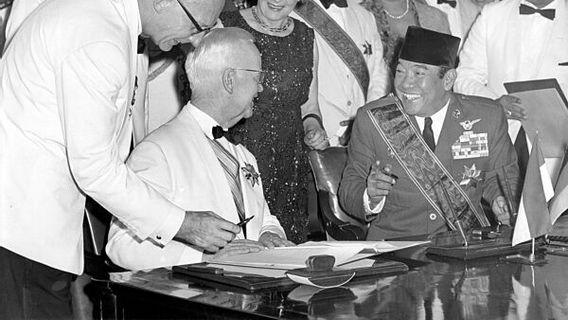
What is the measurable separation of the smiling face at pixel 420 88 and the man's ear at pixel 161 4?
1554mm

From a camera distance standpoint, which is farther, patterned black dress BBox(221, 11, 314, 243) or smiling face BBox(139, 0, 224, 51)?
patterned black dress BBox(221, 11, 314, 243)

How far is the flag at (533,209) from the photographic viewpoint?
287 centimetres

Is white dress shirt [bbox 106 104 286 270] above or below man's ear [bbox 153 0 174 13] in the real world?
below

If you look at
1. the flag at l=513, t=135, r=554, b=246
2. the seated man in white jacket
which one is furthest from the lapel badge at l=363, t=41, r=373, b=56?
the flag at l=513, t=135, r=554, b=246

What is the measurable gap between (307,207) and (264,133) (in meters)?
0.43

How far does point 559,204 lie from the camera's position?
3113 millimetres

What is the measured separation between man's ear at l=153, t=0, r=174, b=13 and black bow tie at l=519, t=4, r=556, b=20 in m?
A: 2.66

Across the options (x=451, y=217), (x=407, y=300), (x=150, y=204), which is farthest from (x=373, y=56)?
(x=407, y=300)

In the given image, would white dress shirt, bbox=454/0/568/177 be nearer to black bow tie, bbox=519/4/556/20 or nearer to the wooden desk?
black bow tie, bbox=519/4/556/20

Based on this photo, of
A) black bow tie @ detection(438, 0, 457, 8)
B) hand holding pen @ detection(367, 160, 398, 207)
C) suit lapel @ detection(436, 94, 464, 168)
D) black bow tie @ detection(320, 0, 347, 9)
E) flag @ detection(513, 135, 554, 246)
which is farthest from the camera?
black bow tie @ detection(438, 0, 457, 8)

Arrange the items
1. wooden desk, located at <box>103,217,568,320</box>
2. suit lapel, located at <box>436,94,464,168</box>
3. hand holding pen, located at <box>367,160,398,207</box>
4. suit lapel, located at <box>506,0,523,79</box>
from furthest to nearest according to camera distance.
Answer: suit lapel, located at <box>506,0,523,79</box>, suit lapel, located at <box>436,94,464,168</box>, hand holding pen, located at <box>367,160,398,207</box>, wooden desk, located at <box>103,217,568,320</box>

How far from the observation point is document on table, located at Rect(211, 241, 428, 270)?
252 centimetres

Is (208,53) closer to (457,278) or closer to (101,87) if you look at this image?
(101,87)

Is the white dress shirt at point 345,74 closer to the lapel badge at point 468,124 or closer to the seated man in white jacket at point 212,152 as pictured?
the lapel badge at point 468,124
